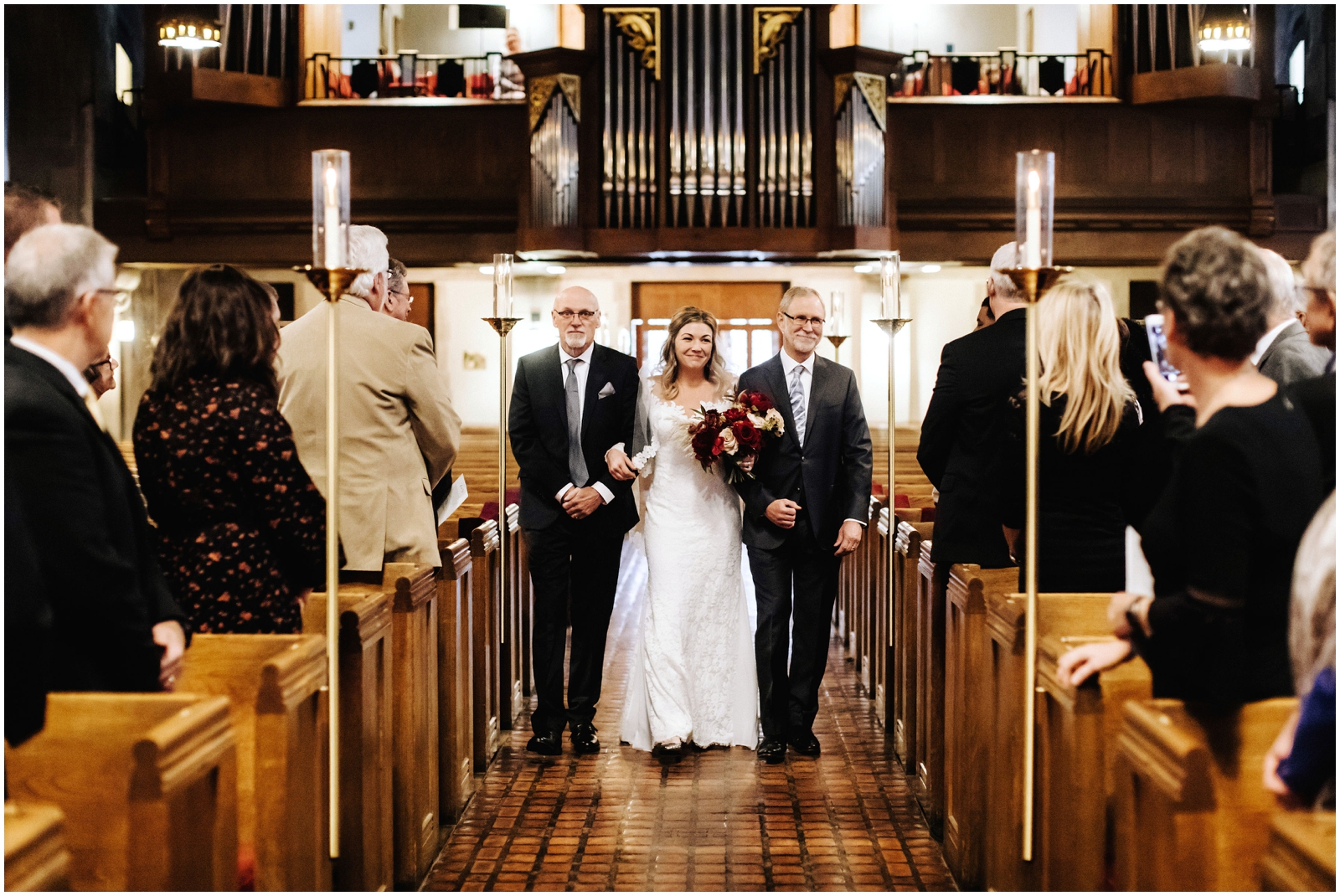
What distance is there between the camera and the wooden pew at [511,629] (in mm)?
4945

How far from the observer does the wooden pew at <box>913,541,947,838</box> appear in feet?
12.4

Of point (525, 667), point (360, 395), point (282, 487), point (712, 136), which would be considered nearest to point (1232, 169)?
point (712, 136)

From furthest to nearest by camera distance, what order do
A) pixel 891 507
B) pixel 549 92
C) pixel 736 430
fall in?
1. pixel 549 92
2. pixel 891 507
3. pixel 736 430

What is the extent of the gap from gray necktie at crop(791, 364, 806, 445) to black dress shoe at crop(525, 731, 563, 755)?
1.42m

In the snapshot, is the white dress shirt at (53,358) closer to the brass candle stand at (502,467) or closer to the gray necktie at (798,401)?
the brass candle stand at (502,467)

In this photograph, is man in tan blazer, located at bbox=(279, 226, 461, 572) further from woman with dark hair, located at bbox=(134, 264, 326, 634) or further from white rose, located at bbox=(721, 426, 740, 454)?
white rose, located at bbox=(721, 426, 740, 454)

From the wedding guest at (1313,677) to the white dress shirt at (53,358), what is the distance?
6.29 ft

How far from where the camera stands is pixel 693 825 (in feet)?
12.4

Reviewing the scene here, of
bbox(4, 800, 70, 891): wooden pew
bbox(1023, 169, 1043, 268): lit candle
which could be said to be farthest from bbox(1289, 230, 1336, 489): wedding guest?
bbox(4, 800, 70, 891): wooden pew

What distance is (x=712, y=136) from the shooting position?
10289 millimetres

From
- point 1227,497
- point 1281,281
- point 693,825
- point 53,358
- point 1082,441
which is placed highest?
point 1281,281

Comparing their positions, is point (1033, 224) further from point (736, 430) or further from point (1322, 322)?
point (736, 430)

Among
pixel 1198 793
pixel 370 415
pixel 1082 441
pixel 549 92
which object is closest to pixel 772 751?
pixel 1082 441

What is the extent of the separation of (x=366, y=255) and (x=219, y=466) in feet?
3.73
